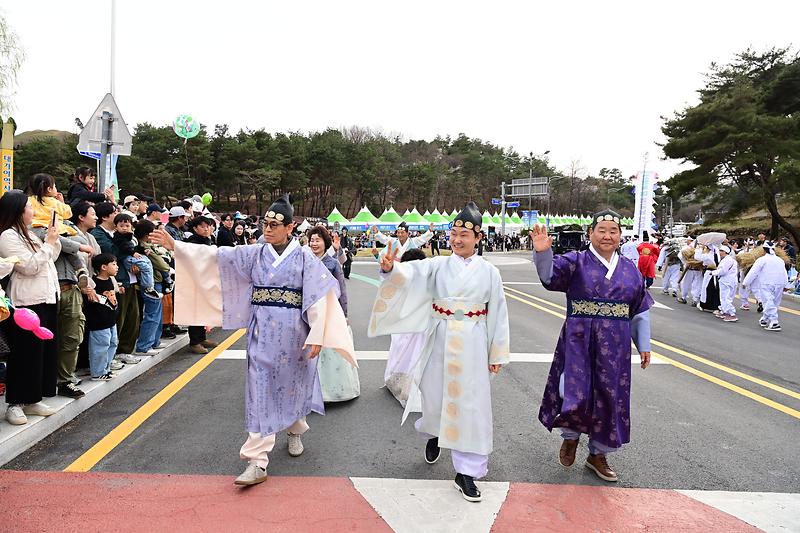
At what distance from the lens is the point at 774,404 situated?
512 cm

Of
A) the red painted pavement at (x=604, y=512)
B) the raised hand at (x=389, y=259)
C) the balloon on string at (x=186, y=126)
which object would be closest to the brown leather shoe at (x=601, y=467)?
the red painted pavement at (x=604, y=512)

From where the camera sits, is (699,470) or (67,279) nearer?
(699,470)

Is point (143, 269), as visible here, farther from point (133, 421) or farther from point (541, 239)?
point (541, 239)

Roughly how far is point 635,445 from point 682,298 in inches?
444

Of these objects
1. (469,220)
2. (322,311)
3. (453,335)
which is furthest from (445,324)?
(322,311)

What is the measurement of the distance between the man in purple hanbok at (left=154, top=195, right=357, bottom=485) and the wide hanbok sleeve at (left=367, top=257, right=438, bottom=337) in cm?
33

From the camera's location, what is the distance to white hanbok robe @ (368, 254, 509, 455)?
3305 mm

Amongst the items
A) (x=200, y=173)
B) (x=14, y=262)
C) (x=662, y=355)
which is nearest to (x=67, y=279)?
(x=14, y=262)

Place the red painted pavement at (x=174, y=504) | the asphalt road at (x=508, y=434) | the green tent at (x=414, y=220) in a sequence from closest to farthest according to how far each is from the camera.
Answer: the red painted pavement at (x=174, y=504) < the asphalt road at (x=508, y=434) < the green tent at (x=414, y=220)

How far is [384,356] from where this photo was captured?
6.55 metres

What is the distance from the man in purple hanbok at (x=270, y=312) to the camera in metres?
3.39

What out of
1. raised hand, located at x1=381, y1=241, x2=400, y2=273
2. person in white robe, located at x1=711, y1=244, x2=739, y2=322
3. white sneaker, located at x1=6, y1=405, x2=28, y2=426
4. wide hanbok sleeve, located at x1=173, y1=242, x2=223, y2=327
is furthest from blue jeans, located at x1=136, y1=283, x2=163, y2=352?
person in white robe, located at x1=711, y1=244, x2=739, y2=322

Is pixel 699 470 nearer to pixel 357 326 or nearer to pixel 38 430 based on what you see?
pixel 38 430

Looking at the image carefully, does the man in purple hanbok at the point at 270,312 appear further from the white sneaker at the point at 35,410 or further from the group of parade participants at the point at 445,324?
the white sneaker at the point at 35,410
